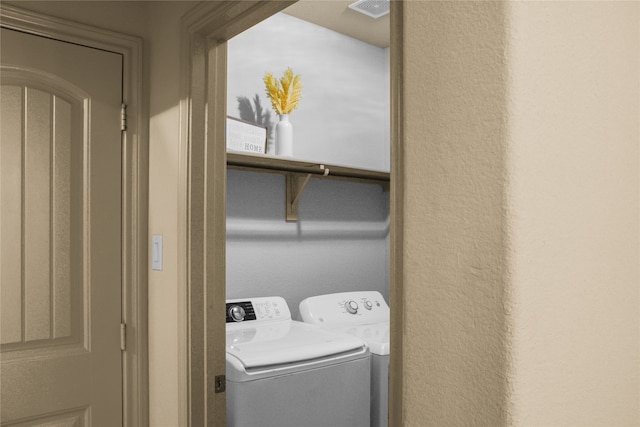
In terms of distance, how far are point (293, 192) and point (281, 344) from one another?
0.98m

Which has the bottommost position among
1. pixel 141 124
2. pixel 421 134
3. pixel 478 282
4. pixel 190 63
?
pixel 478 282

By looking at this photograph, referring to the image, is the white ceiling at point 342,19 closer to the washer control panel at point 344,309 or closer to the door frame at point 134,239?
the door frame at point 134,239

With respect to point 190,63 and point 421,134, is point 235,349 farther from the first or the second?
point 421,134

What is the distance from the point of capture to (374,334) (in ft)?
7.71

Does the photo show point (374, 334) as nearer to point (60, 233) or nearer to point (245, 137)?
point (245, 137)

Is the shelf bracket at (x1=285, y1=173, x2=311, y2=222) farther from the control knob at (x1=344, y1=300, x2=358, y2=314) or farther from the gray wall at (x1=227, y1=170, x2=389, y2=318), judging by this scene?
the control knob at (x1=344, y1=300, x2=358, y2=314)

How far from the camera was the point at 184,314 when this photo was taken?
5.05 feet

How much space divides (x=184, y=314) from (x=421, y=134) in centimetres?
101

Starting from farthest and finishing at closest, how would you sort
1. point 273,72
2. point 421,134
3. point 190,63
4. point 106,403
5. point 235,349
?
1. point 273,72
2. point 235,349
3. point 106,403
4. point 190,63
5. point 421,134

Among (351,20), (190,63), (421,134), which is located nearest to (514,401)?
(421,134)

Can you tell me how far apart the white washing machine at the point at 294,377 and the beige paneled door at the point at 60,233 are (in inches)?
16.3

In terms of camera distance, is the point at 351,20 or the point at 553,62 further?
the point at 351,20

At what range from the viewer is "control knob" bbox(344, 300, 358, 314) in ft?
8.81

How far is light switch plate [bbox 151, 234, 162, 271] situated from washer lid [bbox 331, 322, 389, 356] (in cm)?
96
